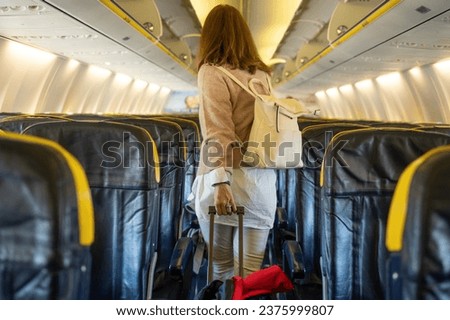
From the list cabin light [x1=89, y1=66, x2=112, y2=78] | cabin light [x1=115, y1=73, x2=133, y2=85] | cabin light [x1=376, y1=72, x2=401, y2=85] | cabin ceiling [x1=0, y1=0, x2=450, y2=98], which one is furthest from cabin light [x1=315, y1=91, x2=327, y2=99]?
cabin light [x1=89, y1=66, x2=112, y2=78]

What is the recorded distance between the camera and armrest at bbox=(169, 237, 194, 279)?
2.89 meters

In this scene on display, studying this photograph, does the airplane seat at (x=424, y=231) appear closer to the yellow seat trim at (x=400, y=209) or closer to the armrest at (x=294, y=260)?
the yellow seat trim at (x=400, y=209)

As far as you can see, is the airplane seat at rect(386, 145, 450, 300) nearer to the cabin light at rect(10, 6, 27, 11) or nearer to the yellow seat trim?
the yellow seat trim

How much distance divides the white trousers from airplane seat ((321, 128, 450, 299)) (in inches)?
26.6

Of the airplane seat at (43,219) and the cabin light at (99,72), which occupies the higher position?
the cabin light at (99,72)

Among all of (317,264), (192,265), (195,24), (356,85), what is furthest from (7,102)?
(356,85)

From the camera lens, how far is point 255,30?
35.1 feet

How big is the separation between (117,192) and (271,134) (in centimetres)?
84

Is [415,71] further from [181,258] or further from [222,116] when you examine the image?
[222,116]

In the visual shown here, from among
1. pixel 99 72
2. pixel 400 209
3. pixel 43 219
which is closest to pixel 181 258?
pixel 43 219

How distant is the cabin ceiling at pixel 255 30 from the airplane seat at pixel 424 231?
403 cm

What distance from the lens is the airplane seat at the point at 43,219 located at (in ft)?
4.19

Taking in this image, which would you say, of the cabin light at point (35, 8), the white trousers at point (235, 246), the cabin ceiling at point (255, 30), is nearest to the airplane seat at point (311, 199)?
the white trousers at point (235, 246)
